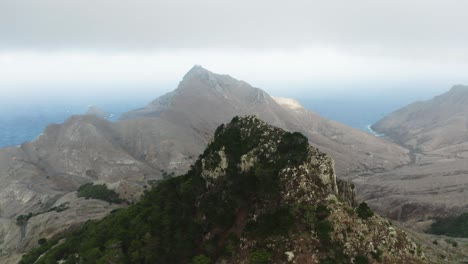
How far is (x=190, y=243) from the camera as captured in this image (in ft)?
145

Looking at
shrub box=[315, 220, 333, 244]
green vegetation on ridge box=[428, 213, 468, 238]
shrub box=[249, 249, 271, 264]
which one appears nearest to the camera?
shrub box=[249, 249, 271, 264]

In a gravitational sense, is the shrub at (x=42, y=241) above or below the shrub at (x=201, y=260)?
below

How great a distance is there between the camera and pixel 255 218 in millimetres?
40625

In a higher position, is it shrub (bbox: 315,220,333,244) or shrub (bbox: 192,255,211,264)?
shrub (bbox: 315,220,333,244)

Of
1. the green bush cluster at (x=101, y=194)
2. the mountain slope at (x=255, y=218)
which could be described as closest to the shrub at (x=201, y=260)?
the mountain slope at (x=255, y=218)

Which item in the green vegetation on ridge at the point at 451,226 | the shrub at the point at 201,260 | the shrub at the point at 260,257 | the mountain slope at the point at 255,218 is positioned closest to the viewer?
the shrub at the point at 260,257

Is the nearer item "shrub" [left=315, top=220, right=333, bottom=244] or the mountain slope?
"shrub" [left=315, top=220, right=333, bottom=244]

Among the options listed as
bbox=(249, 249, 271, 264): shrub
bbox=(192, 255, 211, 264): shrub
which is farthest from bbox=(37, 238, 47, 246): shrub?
bbox=(249, 249, 271, 264): shrub

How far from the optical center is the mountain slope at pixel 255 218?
122ft

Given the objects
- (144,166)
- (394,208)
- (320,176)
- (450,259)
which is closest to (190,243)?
(320,176)

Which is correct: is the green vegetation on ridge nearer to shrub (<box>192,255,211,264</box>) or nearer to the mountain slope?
the mountain slope

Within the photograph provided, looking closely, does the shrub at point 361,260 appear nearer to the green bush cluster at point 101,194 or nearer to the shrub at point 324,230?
the shrub at point 324,230

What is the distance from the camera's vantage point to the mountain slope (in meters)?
37.2

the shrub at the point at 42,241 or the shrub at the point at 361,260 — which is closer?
the shrub at the point at 361,260
